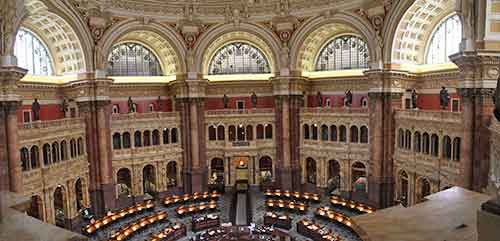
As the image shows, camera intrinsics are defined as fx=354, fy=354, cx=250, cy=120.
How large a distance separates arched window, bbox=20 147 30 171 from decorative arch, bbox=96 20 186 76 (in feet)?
29.1

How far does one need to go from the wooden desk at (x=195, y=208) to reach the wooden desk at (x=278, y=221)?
5214mm

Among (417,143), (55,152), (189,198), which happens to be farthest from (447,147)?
(55,152)

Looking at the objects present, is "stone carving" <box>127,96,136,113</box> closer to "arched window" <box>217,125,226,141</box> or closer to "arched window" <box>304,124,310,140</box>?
"arched window" <box>217,125,226,141</box>

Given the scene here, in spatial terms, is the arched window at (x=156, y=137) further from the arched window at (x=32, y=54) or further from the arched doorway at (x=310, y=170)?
the arched doorway at (x=310, y=170)

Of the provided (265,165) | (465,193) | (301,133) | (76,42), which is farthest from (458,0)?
(76,42)

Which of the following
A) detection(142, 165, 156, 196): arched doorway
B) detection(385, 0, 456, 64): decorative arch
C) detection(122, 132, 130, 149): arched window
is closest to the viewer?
detection(385, 0, 456, 64): decorative arch

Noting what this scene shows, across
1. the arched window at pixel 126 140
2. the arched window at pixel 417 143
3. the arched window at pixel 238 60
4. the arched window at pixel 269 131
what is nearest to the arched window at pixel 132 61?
the arched window at pixel 238 60

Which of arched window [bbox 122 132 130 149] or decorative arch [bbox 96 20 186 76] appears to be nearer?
decorative arch [bbox 96 20 186 76]

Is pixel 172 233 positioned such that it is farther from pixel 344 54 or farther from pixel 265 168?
pixel 344 54

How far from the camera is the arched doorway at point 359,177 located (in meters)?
32.8

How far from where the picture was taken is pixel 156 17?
32.2 metres

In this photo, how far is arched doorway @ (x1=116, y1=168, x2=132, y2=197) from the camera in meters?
33.3

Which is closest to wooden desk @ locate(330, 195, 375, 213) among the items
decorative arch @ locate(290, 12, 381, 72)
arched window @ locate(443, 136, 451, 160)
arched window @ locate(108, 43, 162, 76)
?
arched window @ locate(443, 136, 451, 160)

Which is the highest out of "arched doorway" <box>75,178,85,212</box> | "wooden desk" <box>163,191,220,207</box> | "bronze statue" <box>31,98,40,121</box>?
"bronze statue" <box>31,98,40,121</box>
